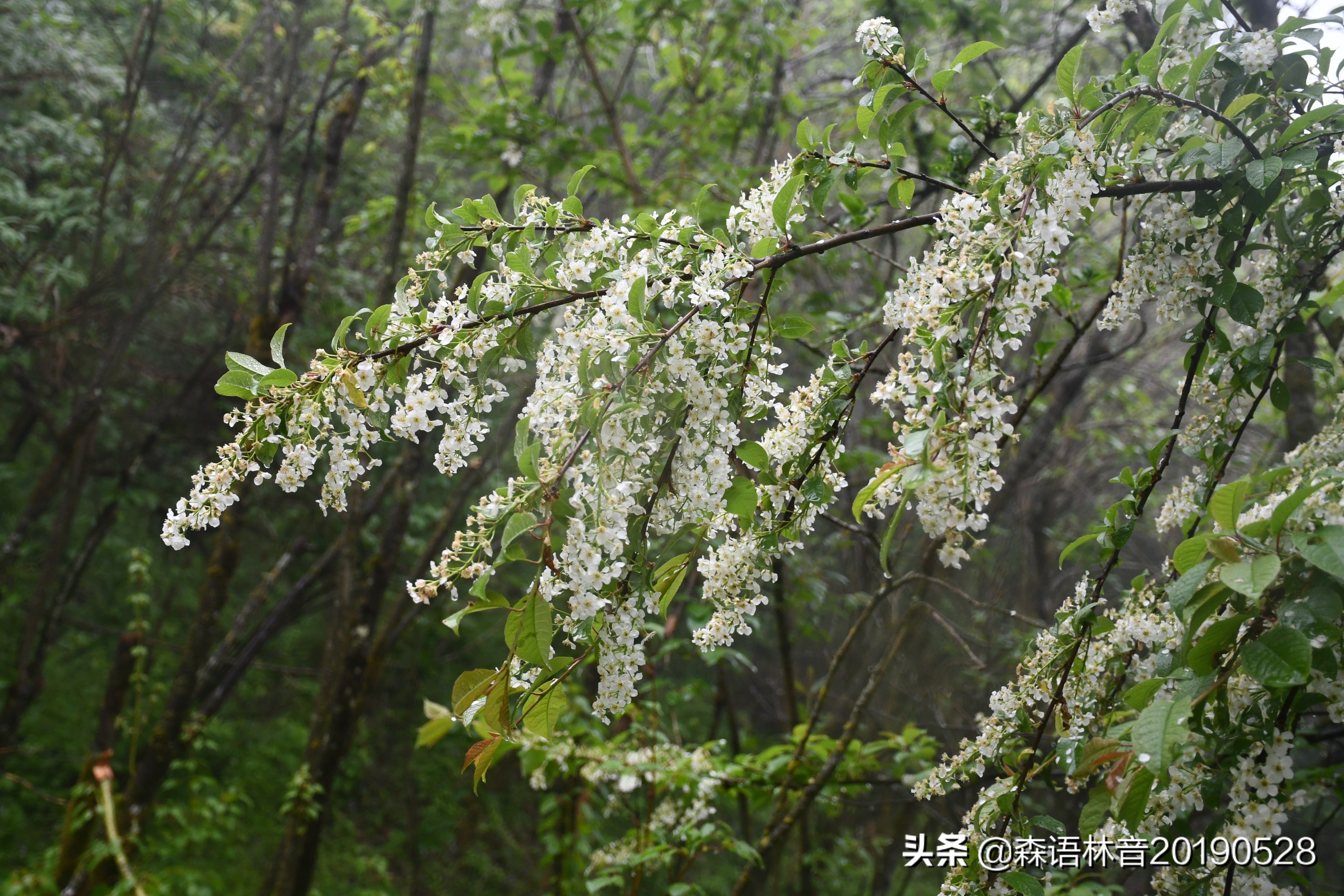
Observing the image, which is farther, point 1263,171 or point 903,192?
point 903,192

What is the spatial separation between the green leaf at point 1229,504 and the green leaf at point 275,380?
1125mm

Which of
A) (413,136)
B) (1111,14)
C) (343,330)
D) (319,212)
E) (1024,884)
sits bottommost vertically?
(1024,884)

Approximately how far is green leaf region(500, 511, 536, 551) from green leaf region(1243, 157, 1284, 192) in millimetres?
1007

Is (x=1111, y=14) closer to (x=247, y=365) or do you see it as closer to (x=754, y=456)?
(x=754, y=456)

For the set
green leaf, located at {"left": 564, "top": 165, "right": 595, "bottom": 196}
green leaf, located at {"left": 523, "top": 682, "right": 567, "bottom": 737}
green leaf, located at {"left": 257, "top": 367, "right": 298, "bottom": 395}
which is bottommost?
green leaf, located at {"left": 523, "top": 682, "right": 567, "bottom": 737}

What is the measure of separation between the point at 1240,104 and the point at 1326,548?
0.62 m

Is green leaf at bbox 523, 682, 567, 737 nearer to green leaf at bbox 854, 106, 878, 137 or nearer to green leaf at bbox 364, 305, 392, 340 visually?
green leaf at bbox 364, 305, 392, 340

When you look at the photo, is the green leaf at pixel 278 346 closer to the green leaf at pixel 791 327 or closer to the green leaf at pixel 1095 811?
the green leaf at pixel 791 327

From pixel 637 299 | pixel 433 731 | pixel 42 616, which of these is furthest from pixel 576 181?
pixel 42 616

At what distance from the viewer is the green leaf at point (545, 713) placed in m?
0.92

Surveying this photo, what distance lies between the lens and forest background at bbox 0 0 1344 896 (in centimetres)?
301

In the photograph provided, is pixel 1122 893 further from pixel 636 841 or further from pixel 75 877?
pixel 75 877

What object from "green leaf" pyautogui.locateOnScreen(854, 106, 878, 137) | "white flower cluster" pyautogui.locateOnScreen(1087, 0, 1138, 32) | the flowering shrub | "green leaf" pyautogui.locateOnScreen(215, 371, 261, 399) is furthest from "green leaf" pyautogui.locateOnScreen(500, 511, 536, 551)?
"white flower cluster" pyautogui.locateOnScreen(1087, 0, 1138, 32)

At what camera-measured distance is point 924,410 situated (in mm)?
866
